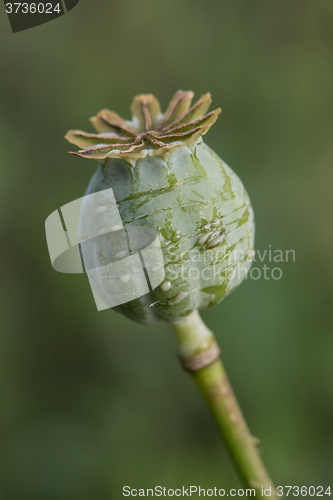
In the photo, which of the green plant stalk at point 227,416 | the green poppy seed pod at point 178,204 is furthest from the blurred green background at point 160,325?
the green poppy seed pod at point 178,204

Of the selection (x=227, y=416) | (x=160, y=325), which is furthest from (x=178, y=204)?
(x=160, y=325)

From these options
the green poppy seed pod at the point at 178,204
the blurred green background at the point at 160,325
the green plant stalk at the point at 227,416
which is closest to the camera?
the green poppy seed pod at the point at 178,204

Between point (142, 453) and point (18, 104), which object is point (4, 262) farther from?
point (142, 453)

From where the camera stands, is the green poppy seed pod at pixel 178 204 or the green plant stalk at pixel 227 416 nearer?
the green poppy seed pod at pixel 178 204

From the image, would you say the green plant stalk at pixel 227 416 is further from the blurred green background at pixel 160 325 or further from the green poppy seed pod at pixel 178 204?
the blurred green background at pixel 160 325

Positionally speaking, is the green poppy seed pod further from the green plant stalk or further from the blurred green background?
the blurred green background

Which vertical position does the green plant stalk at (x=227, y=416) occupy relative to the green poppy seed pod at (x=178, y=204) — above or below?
below

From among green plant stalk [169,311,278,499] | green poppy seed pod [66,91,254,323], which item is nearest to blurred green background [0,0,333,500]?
green plant stalk [169,311,278,499]

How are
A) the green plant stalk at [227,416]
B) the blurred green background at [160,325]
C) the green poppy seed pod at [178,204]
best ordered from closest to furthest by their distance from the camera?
the green poppy seed pod at [178,204]
the green plant stalk at [227,416]
the blurred green background at [160,325]

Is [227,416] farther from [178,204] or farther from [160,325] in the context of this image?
[160,325]
